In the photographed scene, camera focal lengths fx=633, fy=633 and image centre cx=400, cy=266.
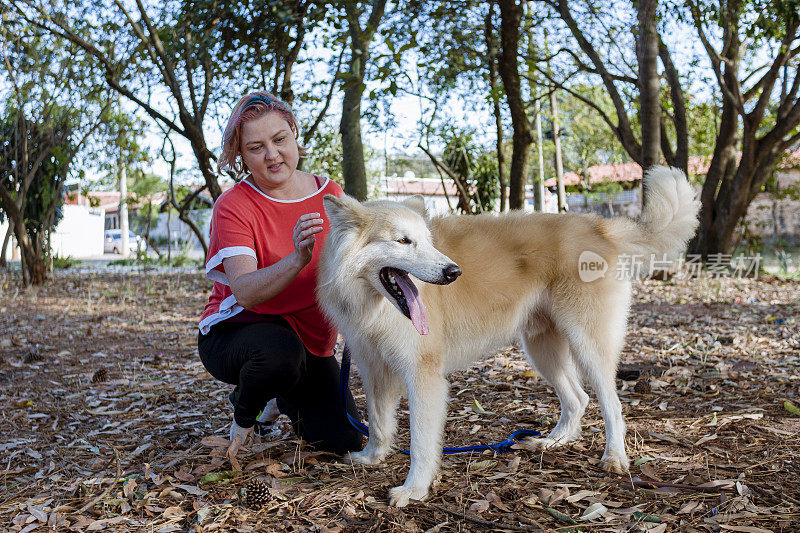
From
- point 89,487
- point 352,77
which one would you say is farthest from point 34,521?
point 352,77

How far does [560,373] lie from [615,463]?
71cm

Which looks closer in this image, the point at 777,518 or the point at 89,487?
the point at 777,518

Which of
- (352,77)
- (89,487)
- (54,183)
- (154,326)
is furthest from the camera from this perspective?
(54,183)

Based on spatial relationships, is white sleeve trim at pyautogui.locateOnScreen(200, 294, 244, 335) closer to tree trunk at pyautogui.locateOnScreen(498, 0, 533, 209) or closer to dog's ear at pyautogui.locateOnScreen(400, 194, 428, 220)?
dog's ear at pyautogui.locateOnScreen(400, 194, 428, 220)

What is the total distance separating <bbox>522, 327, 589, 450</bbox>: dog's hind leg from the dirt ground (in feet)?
0.40

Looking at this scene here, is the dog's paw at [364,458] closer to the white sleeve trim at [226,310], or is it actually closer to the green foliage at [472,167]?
the white sleeve trim at [226,310]

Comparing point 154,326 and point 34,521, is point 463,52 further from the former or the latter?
point 34,521

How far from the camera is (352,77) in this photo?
4781 millimetres

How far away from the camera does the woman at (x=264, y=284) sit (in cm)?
308

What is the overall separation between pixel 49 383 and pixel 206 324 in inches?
94.1

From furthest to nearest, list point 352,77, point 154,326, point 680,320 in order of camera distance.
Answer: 1. point 154,326
2. point 680,320
3. point 352,77

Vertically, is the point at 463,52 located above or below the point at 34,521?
above

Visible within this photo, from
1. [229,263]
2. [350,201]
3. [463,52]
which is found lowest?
[229,263]

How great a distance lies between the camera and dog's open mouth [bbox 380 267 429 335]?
2678mm
